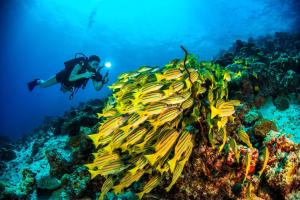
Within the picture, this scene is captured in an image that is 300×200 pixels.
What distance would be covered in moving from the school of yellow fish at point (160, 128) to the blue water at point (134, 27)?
38.3 metres

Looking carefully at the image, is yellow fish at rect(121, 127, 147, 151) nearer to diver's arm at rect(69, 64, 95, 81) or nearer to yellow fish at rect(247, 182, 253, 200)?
yellow fish at rect(247, 182, 253, 200)

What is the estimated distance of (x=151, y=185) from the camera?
354 centimetres

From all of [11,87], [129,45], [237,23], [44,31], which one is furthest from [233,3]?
[11,87]

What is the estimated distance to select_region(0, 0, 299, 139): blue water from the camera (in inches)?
1988

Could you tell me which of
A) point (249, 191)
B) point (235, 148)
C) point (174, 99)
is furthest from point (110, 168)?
point (249, 191)

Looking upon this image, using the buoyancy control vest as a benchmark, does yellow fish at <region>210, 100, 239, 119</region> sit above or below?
below

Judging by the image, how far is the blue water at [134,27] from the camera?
1988 inches

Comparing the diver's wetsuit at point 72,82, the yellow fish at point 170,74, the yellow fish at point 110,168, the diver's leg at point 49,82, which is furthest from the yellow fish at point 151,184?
the diver's leg at point 49,82

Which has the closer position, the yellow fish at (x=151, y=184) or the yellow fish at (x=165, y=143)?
the yellow fish at (x=165, y=143)

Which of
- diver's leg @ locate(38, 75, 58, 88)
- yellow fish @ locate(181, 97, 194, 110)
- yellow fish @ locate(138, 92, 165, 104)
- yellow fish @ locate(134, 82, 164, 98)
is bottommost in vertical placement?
yellow fish @ locate(181, 97, 194, 110)

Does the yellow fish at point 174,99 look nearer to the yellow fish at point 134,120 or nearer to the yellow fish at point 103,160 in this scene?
the yellow fish at point 134,120

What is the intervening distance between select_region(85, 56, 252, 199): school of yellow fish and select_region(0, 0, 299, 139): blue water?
38.3 metres

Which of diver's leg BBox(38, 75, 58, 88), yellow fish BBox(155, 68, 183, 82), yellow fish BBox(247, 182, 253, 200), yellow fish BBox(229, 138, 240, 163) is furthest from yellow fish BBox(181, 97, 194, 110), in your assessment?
diver's leg BBox(38, 75, 58, 88)

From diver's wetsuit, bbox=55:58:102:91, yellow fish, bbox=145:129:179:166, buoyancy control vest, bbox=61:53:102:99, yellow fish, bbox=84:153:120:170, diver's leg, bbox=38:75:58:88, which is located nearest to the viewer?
yellow fish, bbox=145:129:179:166
